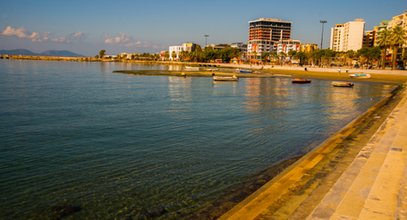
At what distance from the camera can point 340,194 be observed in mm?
9820

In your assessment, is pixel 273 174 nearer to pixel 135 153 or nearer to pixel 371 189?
pixel 371 189

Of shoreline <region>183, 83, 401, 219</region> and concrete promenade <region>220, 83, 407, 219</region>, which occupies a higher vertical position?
concrete promenade <region>220, 83, 407, 219</region>

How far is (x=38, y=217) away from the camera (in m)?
10.5

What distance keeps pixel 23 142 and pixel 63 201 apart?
1026cm

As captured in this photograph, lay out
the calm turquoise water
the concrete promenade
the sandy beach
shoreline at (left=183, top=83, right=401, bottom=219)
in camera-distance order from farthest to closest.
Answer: the calm turquoise water < shoreline at (left=183, top=83, right=401, bottom=219) < the sandy beach < the concrete promenade

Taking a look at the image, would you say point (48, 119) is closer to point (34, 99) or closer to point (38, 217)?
point (34, 99)

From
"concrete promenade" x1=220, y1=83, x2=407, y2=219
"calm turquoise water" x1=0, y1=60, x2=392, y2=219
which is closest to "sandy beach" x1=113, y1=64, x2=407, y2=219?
"concrete promenade" x1=220, y1=83, x2=407, y2=219

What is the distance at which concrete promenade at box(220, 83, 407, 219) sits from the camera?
8719mm

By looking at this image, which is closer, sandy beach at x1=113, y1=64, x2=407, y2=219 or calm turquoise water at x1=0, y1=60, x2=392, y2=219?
sandy beach at x1=113, y1=64, x2=407, y2=219

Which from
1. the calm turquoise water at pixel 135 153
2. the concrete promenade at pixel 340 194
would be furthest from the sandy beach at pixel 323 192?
the calm turquoise water at pixel 135 153

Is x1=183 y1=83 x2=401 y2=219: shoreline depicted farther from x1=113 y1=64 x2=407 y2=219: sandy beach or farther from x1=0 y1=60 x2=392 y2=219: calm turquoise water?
x1=0 y1=60 x2=392 y2=219: calm turquoise water

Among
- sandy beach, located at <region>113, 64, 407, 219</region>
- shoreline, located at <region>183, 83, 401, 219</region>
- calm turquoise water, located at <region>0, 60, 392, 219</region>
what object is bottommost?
calm turquoise water, located at <region>0, 60, 392, 219</region>

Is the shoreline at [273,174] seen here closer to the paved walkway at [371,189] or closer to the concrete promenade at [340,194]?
the concrete promenade at [340,194]

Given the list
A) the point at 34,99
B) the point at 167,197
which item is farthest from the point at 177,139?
the point at 34,99
